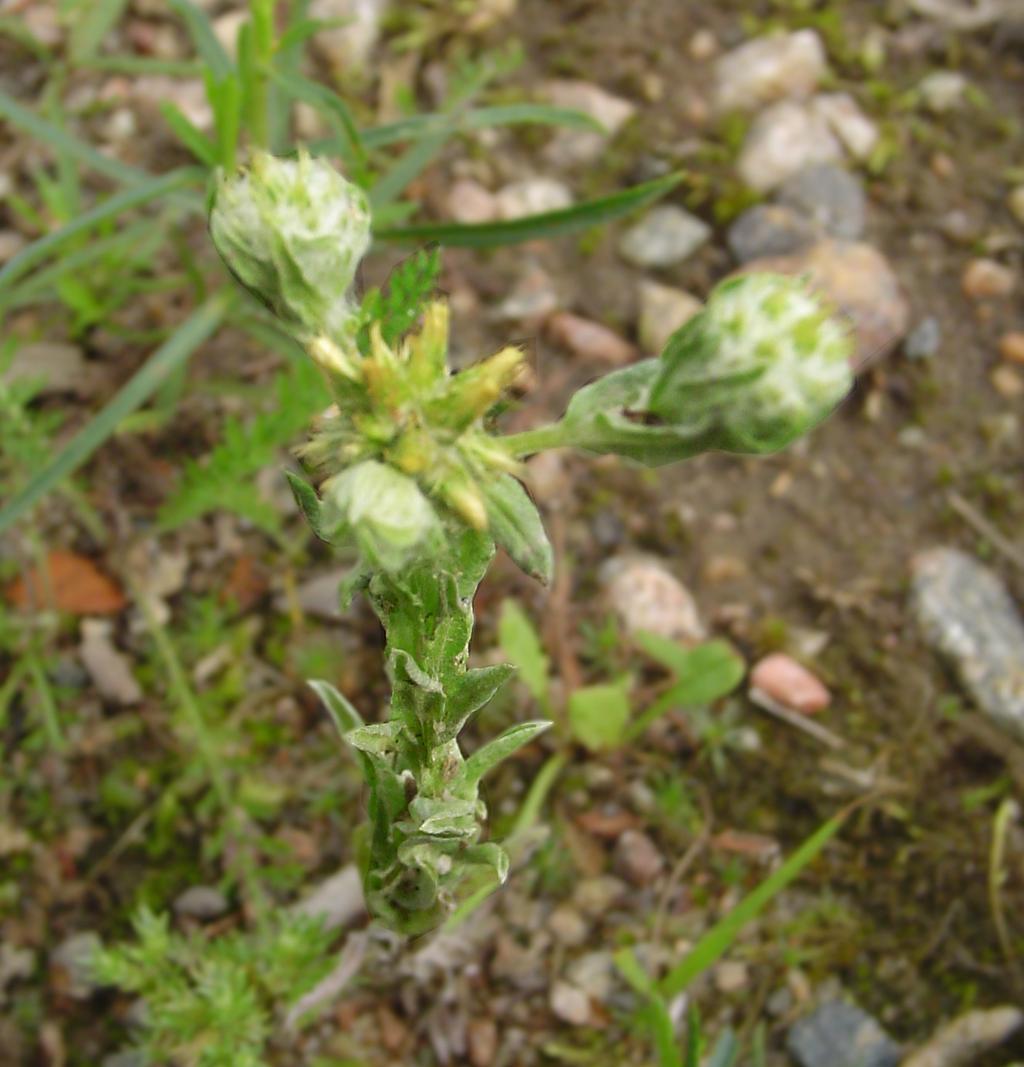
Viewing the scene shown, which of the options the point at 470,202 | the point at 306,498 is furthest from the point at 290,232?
the point at 470,202

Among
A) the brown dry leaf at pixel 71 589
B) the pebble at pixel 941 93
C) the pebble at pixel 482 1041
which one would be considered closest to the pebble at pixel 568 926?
the pebble at pixel 482 1041

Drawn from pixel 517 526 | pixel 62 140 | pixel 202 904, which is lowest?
pixel 202 904

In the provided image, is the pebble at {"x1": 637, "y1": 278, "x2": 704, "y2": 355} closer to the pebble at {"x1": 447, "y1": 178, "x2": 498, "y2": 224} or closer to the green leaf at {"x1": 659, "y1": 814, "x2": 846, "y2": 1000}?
the pebble at {"x1": 447, "y1": 178, "x2": 498, "y2": 224}

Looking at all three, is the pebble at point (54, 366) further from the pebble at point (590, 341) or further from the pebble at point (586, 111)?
the pebble at point (586, 111)

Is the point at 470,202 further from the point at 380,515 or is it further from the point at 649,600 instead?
the point at 380,515

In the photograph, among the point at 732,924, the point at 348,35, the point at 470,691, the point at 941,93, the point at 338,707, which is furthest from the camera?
the point at 941,93

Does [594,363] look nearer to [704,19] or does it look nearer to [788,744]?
[788,744]
